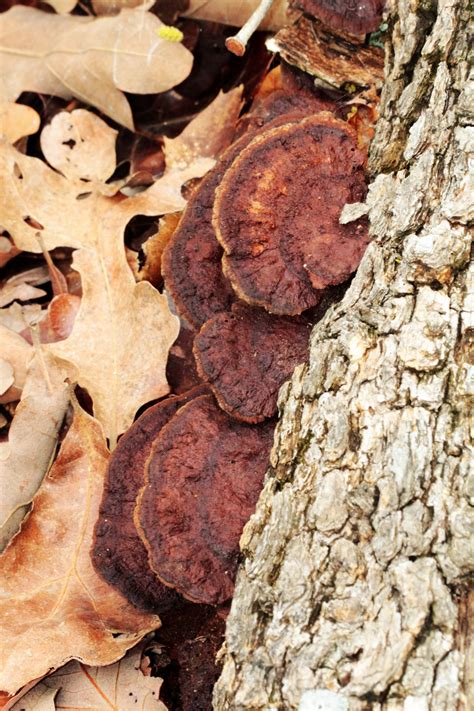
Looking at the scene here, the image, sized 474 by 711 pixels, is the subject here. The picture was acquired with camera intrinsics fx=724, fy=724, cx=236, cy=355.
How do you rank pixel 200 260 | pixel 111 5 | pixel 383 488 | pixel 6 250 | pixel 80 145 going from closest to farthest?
1. pixel 383 488
2. pixel 200 260
3. pixel 6 250
4. pixel 80 145
5. pixel 111 5

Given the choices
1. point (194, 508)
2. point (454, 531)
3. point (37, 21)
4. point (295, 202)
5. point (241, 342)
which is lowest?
point (194, 508)

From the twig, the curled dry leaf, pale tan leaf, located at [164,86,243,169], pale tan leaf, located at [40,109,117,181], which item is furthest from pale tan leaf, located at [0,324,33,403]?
the twig

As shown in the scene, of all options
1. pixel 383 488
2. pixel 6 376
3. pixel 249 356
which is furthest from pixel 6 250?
pixel 383 488

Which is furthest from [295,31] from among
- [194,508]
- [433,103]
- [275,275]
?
[194,508]

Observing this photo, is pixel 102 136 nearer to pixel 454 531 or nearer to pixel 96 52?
pixel 96 52

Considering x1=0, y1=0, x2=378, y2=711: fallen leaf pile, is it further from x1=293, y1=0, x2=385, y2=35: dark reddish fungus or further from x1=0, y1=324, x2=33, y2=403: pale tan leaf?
x1=293, y1=0, x2=385, y2=35: dark reddish fungus

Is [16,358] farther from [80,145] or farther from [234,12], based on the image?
[234,12]

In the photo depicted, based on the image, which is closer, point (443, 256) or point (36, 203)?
point (443, 256)
